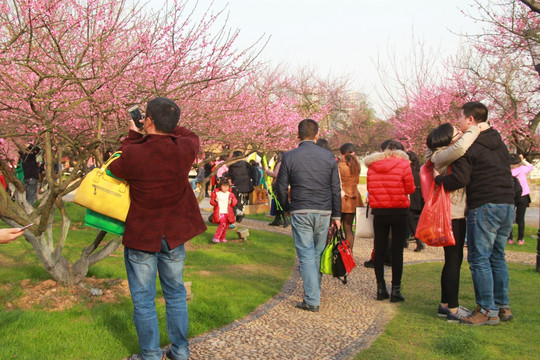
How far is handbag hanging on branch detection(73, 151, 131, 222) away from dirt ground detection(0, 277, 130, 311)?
1869 mm

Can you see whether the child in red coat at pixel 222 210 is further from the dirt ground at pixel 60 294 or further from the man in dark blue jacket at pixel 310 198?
the man in dark blue jacket at pixel 310 198

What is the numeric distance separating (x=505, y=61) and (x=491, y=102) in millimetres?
1503

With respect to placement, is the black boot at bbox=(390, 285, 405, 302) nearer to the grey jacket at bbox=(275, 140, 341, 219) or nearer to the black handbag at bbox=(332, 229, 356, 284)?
the black handbag at bbox=(332, 229, 356, 284)

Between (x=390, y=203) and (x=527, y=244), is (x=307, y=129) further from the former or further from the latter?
(x=527, y=244)

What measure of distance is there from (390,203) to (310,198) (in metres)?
1.05

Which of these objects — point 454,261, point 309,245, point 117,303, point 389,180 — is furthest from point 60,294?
point 454,261

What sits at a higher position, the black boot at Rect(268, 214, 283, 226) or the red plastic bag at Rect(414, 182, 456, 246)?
the red plastic bag at Rect(414, 182, 456, 246)

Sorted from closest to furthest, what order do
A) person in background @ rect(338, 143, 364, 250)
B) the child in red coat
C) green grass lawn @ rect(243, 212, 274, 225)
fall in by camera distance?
person in background @ rect(338, 143, 364, 250), the child in red coat, green grass lawn @ rect(243, 212, 274, 225)

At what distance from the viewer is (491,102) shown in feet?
51.8

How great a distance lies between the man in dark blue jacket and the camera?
18.0 ft

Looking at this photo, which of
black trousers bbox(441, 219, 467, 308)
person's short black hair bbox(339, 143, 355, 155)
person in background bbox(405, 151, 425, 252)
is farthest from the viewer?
person in background bbox(405, 151, 425, 252)

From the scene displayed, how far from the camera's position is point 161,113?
357 cm

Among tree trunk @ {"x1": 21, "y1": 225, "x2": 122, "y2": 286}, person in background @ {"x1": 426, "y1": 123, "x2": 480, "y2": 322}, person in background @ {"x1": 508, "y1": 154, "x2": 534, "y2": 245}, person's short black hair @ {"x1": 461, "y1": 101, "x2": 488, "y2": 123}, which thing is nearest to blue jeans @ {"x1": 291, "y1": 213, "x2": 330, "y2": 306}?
person in background @ {"x1": 426, "y1": 123, "x2": 480, "y2": 322}

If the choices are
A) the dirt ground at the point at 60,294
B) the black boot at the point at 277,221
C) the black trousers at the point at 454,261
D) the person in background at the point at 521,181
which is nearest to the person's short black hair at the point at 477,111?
the black trousers at the point at 454,261
